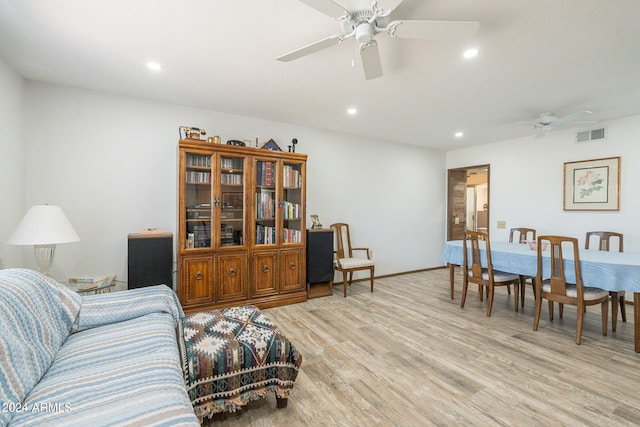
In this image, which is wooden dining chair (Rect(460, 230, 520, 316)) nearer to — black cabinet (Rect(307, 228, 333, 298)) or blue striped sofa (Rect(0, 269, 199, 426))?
black cabinet (Rect(307, 228, 333, 298))

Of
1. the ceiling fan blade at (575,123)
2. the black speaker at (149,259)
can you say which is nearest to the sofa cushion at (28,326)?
the black speaker at (149,259)

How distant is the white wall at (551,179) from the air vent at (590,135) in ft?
0.19

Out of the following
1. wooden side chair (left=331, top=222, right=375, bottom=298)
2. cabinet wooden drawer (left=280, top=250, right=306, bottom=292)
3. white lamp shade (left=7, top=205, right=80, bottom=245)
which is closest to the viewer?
white lamp shade (left=7, top=205, right=80, bottom=245)

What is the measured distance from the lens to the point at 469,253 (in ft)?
12.1

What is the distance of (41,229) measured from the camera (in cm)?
217

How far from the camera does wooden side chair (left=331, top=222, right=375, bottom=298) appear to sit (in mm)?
4145

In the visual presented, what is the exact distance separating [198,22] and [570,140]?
207 inches

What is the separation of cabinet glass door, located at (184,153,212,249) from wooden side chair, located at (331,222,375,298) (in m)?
1.90

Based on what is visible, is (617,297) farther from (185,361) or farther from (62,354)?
(62,354)

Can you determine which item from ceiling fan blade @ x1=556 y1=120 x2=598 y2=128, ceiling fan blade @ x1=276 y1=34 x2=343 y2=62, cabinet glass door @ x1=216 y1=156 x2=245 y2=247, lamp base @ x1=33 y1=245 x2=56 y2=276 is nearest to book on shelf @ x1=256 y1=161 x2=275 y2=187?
cabinet glass door @ x1=216 y1=156 x2=245 y2=247

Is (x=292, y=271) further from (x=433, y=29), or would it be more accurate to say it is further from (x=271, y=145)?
(x=433, y=29)

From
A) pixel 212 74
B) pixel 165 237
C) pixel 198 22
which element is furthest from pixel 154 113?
pixel 198 22

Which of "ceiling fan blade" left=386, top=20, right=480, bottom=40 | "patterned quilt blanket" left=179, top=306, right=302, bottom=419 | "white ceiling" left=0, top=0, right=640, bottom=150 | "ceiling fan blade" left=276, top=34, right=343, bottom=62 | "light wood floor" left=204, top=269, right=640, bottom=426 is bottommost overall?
"light wood floor" left=204, top=269, right=640, bottom=426

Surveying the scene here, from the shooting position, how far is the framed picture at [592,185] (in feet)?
12.9
